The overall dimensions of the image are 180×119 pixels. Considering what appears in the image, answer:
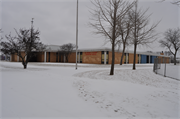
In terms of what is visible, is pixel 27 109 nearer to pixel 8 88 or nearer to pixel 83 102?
pixel 83 102

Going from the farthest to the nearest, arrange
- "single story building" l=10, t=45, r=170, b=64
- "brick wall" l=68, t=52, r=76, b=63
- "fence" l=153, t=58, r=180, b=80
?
"brick wall" l=68, t=52, r=76, b=63
"single story building" l=10, t=45, r=170, b=64
"fence" l=153, t=58, r=180, b=80

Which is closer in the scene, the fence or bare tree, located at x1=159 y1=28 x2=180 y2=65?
the fence

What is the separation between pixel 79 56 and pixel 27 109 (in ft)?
114

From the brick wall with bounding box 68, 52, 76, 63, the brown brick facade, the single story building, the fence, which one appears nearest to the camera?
the fence

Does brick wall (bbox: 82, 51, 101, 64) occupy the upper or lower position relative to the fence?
upper

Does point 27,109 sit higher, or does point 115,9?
point 115,9

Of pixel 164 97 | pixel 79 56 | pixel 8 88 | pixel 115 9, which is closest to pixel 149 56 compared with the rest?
pixel 79 56

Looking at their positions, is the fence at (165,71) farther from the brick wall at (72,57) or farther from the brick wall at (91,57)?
the brick wall at (72,57)

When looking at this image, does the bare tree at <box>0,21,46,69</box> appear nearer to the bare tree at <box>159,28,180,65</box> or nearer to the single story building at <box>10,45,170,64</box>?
the single story building at <box>10,45,170,64</box>

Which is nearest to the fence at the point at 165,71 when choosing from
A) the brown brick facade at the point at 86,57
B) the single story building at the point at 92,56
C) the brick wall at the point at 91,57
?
the single story building at the point at 92,56

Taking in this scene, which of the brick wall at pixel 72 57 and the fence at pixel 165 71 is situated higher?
the brick wall at pixel 72 57

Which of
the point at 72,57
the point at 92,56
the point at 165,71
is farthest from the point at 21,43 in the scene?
the point at 72,57

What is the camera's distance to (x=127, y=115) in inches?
167

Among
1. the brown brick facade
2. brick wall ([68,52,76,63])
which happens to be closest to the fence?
the brown brick facade
